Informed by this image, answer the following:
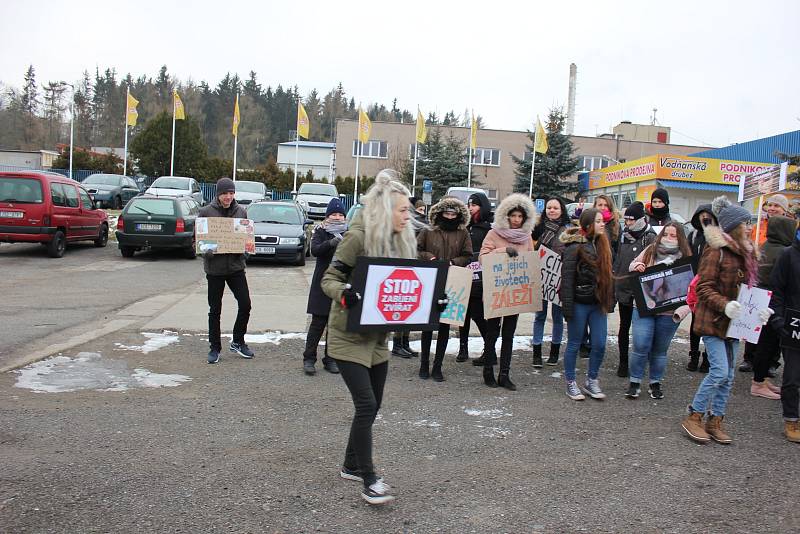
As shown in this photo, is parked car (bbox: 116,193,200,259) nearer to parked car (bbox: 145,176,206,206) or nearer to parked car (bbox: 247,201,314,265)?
parked car (bbox: 247,201,314,265)

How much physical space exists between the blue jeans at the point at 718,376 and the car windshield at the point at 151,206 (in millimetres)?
14366

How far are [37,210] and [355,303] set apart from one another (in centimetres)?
1434

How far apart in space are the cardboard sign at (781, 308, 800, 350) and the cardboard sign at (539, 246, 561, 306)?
243 cm

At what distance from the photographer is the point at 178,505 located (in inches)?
146

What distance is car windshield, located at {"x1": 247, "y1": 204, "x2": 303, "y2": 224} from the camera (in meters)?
17.1

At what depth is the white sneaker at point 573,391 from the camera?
247 inches

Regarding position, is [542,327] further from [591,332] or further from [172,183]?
[172,183]

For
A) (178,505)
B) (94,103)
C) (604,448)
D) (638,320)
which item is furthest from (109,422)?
(94,103)

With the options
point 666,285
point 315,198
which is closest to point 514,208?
point 666,285

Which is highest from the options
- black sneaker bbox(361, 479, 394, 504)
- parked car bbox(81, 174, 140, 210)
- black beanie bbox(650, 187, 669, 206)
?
parked car bbox(81, 174, 140, 210)

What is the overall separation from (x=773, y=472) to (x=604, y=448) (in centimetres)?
117

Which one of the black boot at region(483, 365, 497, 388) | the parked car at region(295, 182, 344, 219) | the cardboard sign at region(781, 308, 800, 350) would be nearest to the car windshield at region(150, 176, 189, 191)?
the parked car at region(295, 182, 344, 219)

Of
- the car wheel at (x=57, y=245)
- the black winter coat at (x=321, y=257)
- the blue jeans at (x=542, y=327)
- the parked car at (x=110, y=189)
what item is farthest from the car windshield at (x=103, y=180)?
the blue jeans at (x=542, y=327)

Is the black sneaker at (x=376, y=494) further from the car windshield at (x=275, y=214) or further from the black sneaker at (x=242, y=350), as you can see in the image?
the car windshield at (x=275, y=214)
